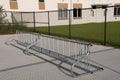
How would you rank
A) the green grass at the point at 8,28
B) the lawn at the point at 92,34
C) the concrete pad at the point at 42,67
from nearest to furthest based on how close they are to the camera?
the concrete pad at the point at 42,67 → the lawn at the point at 92,34 → the green grass at the point at 8,28

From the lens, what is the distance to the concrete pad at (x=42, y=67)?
5.87 metres

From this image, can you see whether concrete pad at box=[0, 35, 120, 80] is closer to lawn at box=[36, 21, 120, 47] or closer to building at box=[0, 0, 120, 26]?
lawn at box=[36, 21, 120, 47]

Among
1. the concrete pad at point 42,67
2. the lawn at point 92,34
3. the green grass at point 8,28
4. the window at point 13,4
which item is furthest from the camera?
the window at point 13,4

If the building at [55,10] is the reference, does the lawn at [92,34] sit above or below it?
below

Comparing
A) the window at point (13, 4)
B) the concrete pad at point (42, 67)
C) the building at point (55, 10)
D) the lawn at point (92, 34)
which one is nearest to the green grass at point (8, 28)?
the lawn at point (92, 34)

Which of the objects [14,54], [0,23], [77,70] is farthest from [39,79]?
[0,23]

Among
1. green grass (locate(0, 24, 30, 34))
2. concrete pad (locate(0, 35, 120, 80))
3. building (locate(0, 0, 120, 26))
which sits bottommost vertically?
concrete pad (locate(0, 35, 120, 80))

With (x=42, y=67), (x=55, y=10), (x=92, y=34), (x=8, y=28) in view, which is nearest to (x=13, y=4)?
(x=55, y=10)

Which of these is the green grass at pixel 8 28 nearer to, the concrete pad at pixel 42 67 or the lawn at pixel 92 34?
the lawn at pixel 92 34

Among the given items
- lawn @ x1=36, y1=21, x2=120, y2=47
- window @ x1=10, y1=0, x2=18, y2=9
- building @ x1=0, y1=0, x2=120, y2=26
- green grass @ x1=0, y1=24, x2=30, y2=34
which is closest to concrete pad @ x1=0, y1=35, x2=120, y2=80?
lawn @ x1=36, y1=21, x2=120, y2=47

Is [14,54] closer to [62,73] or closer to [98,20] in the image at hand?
[62,73]

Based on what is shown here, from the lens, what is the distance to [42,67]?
6.88 metres

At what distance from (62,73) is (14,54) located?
3.73 m

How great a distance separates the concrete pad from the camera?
5.87m
